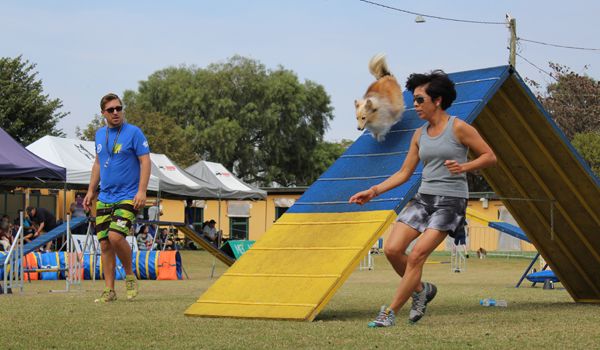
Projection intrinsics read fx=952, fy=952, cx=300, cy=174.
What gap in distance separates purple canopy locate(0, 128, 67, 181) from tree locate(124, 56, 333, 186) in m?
39.8

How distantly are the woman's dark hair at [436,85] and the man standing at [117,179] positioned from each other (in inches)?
110

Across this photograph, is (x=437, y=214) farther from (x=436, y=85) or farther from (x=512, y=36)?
(x=512, y=36)

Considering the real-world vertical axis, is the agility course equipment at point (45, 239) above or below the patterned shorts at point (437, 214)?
below

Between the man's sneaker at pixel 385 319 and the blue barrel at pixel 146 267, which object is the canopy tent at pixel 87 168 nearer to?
the blue barrel at pixel 146 267

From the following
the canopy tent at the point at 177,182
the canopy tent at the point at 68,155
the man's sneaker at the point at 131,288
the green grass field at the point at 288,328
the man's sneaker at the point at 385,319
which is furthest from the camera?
the canopy tent at the point at 177,182

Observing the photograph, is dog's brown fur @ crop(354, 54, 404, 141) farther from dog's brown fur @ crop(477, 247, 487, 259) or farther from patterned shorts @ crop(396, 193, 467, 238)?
dog's brown fur @ crop(477, 247, 487, 259)

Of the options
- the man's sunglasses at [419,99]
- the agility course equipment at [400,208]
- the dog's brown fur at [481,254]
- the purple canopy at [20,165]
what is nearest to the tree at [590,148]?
the dog's brown fur at [481,254]

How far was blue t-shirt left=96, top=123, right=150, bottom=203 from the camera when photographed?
813cm

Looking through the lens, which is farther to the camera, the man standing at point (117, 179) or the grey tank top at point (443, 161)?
the man standing at point (117, 179)

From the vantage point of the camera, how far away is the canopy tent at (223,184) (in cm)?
2627

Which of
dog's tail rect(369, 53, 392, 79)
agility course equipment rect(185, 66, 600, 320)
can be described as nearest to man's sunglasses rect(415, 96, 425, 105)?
agility course equipment rect(185, 66, 600, 320)

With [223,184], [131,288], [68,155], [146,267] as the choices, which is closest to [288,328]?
[131,288]

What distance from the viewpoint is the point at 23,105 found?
3931 centimetres

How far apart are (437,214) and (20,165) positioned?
1046 cm
